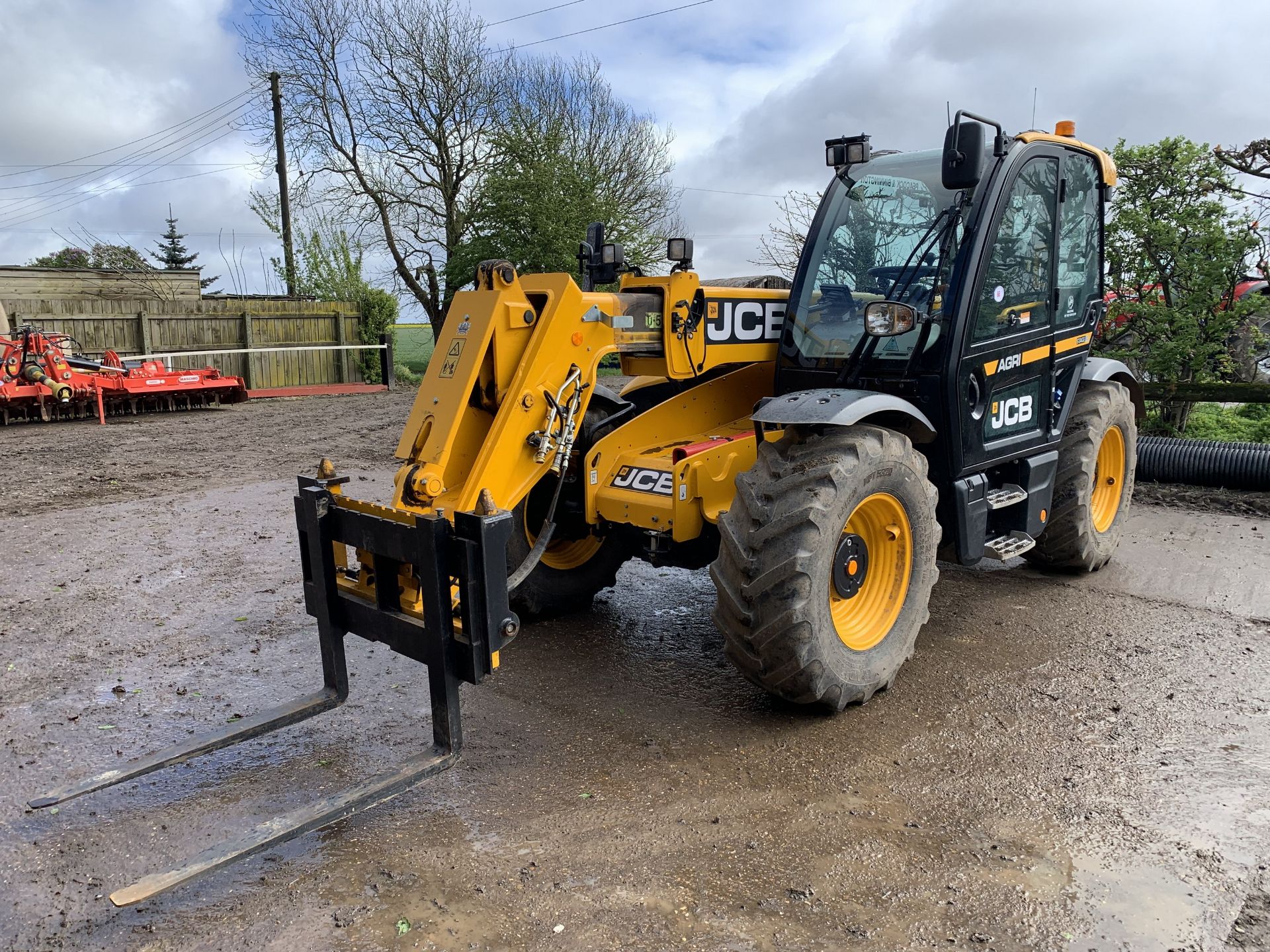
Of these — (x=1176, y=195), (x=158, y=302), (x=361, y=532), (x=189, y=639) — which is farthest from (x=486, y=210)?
(x=361, y=532)

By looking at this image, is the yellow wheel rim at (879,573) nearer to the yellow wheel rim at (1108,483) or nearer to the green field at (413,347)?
the yellow wheel rim at (1108,483)

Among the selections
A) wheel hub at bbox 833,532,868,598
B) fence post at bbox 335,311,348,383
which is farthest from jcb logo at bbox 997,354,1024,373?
fence post at bbox 335,311,348,383

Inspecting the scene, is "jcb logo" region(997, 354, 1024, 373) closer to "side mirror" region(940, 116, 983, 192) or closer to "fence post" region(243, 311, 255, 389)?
"side mirror" region(940, 116, 983, 192)

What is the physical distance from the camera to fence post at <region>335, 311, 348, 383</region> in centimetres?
2175

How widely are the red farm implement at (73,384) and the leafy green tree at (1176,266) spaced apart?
14.1 metres

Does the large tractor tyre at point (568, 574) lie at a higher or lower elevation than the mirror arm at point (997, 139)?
lower

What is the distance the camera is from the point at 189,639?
5254mm

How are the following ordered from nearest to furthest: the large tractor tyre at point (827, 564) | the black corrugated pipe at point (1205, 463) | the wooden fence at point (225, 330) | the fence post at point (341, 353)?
the large tractor tyre at point (827, 564) → the black corrugated pipe at point (1205, 463) → the wooden fence at point (225, 330) → the fence post at point (341, 353)

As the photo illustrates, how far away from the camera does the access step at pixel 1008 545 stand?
15.9ft

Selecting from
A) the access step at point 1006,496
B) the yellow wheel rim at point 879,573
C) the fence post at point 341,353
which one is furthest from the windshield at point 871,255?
the fence post at point 341,353

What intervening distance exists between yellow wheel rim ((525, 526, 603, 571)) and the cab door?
2.03 meters

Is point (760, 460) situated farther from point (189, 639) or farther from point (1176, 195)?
point (1176, 195)

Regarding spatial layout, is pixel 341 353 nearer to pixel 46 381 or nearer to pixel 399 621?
pixel 46 381

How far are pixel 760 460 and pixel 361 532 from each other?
63.9 inches
